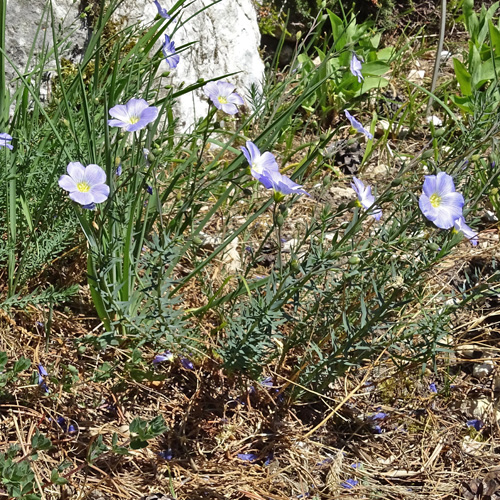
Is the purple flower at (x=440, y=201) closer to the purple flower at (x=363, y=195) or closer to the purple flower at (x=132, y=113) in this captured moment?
the purple flower at (x=363, y=195)

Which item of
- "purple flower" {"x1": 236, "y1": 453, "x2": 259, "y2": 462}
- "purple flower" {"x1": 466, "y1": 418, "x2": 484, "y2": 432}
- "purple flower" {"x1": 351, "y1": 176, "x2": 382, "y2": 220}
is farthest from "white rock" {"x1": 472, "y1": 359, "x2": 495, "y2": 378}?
"purple flower" {"x1": 236, "y1": 453, "x2": 259, "y2": 462}

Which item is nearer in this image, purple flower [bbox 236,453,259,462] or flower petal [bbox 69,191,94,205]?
flower petal [bbox 69,191,94,205]

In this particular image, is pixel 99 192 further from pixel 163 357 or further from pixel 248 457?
pixel 248 457

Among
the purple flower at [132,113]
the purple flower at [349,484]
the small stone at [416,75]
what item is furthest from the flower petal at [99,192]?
the small stone at [416,75]

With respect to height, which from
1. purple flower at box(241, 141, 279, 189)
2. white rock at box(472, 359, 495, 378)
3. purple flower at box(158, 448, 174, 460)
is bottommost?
white rock at box(472, 359, 495, 378)

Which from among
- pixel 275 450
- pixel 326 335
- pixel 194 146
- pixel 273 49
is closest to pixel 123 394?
pixel 275 450

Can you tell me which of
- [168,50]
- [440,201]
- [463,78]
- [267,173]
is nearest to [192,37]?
[168,50]

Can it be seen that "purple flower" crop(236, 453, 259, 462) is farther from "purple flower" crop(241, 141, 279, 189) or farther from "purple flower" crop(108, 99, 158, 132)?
"purple flower" crop(108, 99, 158, 132)
